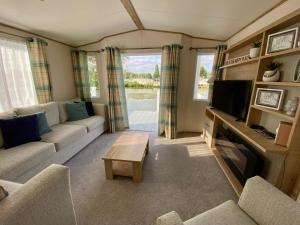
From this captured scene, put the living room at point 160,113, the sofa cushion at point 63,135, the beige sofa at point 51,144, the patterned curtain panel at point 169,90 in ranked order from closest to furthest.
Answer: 1. the living room at point 160,113
2. the beige sofa at point 51,144
3. the sofa cushion at point 63,135
4. the patterned curtain panel at point 169,90

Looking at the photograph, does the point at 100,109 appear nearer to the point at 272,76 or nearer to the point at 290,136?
the point at 272,76

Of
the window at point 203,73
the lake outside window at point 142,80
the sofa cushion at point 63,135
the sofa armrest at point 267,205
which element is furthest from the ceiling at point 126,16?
the sofa armrest at point 267,205

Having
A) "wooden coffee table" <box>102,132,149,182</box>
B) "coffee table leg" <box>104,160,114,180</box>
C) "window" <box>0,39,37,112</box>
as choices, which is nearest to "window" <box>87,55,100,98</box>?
"window" <box>0,39,37,112</box>

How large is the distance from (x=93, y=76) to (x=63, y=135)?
213 centimetres

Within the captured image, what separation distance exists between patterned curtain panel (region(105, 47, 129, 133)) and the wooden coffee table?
137cm

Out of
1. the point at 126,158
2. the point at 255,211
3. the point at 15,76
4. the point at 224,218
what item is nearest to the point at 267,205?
the point at 255,211

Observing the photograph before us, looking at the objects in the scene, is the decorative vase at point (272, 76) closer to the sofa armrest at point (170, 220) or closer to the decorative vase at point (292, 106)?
the decorative vase at point (292, 106)

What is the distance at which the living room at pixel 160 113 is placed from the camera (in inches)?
45.2

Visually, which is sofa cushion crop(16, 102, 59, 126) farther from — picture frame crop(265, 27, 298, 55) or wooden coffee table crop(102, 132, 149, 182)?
picture frame crop(265, 27, 298, 55)

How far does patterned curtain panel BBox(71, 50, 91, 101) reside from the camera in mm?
3699

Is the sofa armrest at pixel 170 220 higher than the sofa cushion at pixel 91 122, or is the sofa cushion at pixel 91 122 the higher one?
the sofa armrest at pixel 170 220

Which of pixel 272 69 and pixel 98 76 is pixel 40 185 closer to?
pixel 272 69

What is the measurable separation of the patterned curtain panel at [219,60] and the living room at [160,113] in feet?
0.12

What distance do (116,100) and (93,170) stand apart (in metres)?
1.82
